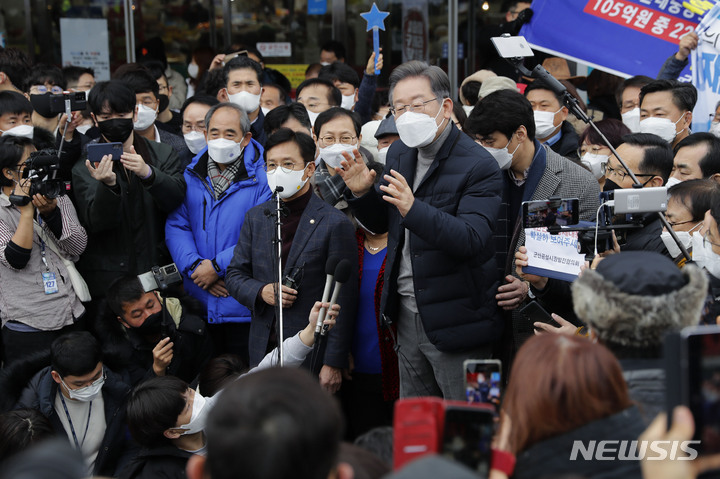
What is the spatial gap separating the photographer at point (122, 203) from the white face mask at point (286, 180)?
0.89 metres

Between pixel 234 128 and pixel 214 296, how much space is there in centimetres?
102

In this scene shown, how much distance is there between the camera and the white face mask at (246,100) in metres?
5.61

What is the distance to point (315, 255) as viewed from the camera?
12.9ft

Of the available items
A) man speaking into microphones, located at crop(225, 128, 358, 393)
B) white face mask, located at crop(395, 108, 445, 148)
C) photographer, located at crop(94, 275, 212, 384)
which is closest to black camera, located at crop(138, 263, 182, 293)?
photographer, located at crop(94, 275, 212, 384)

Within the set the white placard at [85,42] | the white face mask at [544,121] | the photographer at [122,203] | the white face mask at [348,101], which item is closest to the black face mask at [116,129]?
the photographer at [122,203]

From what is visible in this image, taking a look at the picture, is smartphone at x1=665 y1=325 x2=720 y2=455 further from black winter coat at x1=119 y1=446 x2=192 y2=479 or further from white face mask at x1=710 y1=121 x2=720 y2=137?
white face mask at x1=710 y1=121 x2=720 y2=137

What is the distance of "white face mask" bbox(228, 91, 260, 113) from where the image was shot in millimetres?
5609

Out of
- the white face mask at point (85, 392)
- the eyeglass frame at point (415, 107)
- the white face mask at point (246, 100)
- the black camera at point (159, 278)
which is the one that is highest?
the eyeglass frame at point (415, 107)

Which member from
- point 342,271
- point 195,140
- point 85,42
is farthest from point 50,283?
point 85,42

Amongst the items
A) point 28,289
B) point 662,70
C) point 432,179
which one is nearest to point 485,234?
point 432,179

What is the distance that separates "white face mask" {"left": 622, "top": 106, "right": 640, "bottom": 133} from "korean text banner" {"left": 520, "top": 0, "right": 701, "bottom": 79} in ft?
2.02

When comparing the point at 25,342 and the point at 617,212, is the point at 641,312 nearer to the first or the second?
the point at 617,212

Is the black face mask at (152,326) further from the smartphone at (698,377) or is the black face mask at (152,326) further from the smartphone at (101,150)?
the smartphone at (698,377)

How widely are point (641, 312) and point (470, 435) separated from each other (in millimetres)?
591
